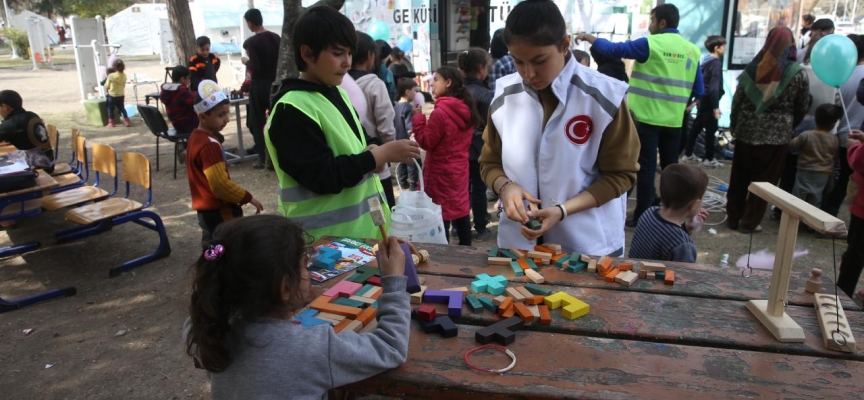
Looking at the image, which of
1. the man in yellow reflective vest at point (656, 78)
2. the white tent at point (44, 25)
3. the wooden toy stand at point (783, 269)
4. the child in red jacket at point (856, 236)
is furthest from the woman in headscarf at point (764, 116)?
the white tent at point (44, 25)

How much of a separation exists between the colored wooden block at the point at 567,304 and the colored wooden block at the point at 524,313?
10 centimetres

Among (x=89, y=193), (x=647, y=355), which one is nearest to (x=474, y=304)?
(x=647, y=355)

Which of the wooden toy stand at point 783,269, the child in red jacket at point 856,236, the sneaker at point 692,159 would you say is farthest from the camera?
the sneaker at point 692,159

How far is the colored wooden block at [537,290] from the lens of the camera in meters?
1.94

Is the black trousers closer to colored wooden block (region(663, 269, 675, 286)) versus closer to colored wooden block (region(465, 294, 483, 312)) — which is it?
colored wooden block (region(465, 294, 483, 312))

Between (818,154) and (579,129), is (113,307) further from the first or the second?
(818,154)

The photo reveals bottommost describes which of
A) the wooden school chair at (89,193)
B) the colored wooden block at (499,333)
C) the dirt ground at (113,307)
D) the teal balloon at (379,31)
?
the dirt ground at (113,307)

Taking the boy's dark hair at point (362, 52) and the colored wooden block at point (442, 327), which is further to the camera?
the boy's dark hair at point (362, 52)

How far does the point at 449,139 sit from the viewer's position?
4.57 m

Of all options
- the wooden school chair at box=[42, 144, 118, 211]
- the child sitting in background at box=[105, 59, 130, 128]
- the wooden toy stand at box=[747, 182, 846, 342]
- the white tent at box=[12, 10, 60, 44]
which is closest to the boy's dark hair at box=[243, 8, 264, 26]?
the wooden school chair at box=[42, 144, 118, 211]

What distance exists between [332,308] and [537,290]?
2.26 ft

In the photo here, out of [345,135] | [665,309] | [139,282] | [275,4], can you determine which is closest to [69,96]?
[275,4]

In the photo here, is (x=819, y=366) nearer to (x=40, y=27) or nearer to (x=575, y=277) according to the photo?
(x=575, y=277)

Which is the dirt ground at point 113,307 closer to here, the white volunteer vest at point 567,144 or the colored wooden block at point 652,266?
the white volunteer vest at point 567,144
